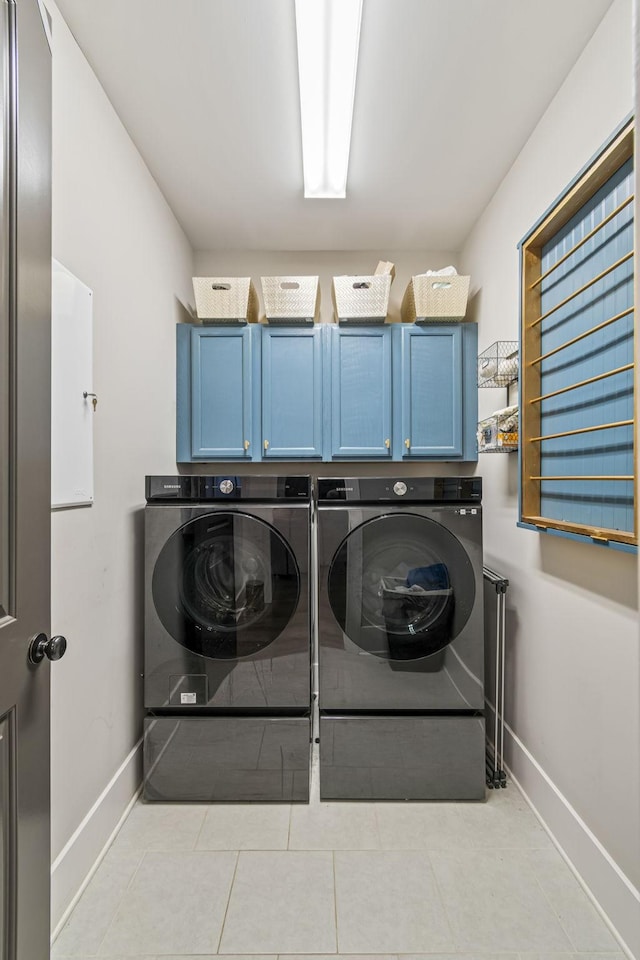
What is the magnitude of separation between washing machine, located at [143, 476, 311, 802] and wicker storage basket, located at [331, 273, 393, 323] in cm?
119

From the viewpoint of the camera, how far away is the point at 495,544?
2197 millimetres

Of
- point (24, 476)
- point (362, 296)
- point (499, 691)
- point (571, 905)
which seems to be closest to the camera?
point (24, 476)

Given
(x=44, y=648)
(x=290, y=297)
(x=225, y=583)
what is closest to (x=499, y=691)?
(x=225, y=583)

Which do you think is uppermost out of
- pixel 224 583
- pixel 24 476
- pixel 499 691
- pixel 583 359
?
pixel 583 359

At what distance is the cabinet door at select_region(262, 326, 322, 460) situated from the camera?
8.17 ft

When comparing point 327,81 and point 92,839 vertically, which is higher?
point 327,81

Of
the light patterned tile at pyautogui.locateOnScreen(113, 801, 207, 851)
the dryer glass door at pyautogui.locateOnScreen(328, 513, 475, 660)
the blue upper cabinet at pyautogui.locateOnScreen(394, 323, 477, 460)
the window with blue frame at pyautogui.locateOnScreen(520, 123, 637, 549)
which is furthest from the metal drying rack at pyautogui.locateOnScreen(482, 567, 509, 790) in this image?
the light patterned tile at pyautogui.locateOnScreen(113, 801, 207, 851)

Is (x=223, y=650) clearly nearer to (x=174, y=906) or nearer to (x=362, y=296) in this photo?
(x=174, y=906)

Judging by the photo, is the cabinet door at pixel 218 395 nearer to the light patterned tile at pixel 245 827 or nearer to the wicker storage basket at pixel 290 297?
the wicker storage basket at pixel 290 297

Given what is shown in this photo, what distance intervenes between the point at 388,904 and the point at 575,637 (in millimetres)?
988

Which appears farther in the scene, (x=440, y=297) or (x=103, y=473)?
(x=440, y=297)

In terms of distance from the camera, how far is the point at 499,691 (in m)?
2.06

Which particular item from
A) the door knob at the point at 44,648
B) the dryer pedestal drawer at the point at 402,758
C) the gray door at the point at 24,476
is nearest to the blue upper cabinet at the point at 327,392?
the dryer pedestal drawer at the point at 402,758

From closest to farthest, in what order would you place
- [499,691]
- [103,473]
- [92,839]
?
1. [92,839]
2. [103,473]
3. [499,691]
